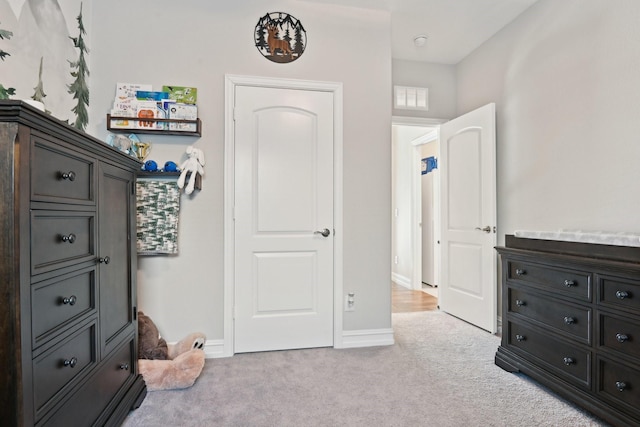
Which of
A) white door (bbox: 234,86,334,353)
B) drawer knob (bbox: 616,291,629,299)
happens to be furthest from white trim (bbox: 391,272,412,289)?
drawer knob (bbox: 616,291,629,299)

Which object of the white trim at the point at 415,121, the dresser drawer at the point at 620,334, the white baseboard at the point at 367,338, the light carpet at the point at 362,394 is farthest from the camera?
the white trim at the point at 415,121

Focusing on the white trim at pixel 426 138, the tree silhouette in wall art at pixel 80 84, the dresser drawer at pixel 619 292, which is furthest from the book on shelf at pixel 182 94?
the white trim at pixel 426 138

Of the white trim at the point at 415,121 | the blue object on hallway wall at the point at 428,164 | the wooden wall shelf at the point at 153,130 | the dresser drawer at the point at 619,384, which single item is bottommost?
the dresser drawer at the point at 619,384

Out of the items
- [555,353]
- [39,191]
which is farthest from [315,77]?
[555,353]

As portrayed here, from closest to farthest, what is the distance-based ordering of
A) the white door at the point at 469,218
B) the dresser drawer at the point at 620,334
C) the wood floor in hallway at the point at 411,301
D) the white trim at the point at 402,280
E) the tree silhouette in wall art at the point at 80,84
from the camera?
the dresser drawer at the point at 620,334 → the tree silhouette in wall art at the point at 80,84 → the white door at the point at 469,218 → the wood floor in hallway at the point at 411,301 → the white trim at the point at 402,280

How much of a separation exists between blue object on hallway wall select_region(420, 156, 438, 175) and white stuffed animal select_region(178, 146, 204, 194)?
144 inches

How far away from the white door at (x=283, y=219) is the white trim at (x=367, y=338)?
15 centimetres

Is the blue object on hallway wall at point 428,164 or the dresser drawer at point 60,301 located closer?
the dresser drawer at point 60,301

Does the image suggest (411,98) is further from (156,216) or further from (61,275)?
(61,275)

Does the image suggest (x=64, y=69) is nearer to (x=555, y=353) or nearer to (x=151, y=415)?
(x=151, y=415)

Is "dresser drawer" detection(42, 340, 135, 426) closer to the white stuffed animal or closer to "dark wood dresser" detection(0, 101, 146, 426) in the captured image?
"dark wood dresser" detection(0, 101, 146, 426)

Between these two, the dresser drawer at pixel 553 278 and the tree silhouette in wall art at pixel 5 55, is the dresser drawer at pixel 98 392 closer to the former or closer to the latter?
the tree silhouette in wall art at pixel 5 55

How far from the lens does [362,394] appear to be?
6.64 feet

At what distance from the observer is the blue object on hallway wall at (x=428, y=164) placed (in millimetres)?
5164
